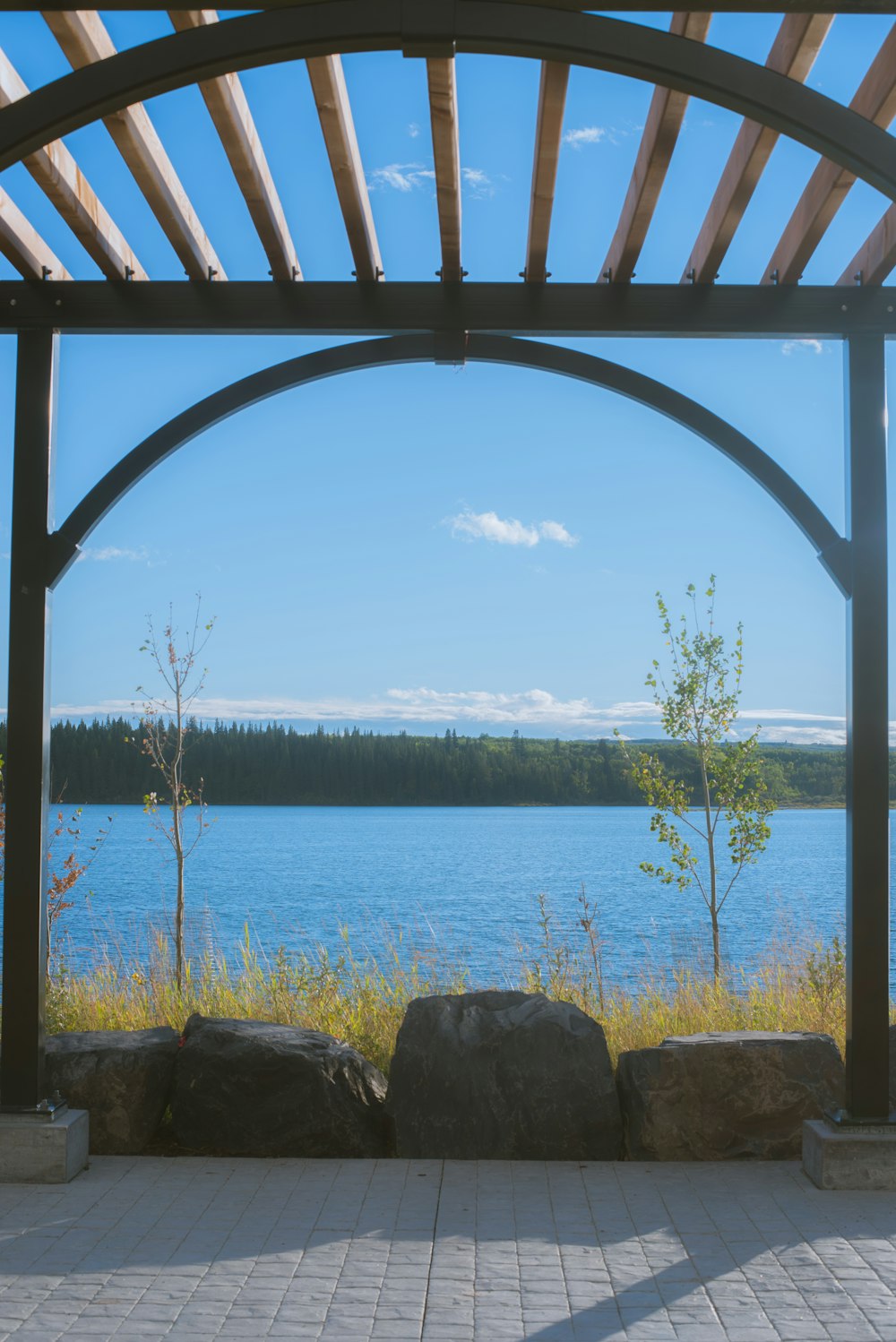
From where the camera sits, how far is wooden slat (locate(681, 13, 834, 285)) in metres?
2.74

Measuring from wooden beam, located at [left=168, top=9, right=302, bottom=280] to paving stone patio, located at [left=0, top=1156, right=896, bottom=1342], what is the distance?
2.99 m

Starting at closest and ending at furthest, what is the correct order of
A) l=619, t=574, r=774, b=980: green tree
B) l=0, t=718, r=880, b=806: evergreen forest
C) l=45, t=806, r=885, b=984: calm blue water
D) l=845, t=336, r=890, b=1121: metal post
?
l=845, t=336, r=890, b=1121: metal post < l=619, t=574, r=774, b=980: green tree < l=45, t=806, r=885, b=984: calm blue water < l=0, t=718, r=880, b=806: evergreen forest

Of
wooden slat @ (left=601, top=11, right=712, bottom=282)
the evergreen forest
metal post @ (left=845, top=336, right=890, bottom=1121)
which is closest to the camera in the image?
wooden slat @ (left=601, top=11, right=712, bottom=282)

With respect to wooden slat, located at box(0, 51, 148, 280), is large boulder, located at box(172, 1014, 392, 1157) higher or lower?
lower

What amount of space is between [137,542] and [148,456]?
37.5m

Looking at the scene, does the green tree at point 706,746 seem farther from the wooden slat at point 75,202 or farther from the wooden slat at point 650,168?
the wooden slat at point 75,202

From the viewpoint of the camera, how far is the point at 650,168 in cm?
323

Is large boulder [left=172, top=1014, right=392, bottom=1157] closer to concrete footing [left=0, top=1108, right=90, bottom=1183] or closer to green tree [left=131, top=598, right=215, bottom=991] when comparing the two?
concrete footing [left=0, top=1108, right=90, bottom=1183]

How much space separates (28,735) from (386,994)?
2771 millimetres

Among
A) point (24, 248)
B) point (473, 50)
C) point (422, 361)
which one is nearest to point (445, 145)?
point (473, 50)

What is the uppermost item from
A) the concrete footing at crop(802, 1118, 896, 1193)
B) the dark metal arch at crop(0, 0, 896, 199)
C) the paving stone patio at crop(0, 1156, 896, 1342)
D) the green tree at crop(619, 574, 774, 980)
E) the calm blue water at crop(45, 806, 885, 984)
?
the dark metal arch at crop(0, 0, 896, 199)

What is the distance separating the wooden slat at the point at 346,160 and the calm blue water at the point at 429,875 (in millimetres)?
Result: 15052

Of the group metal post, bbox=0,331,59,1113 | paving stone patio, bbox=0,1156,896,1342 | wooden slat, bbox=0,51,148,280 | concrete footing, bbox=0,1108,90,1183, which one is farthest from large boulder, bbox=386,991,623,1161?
wooden slat, bbox=0,51,148,280

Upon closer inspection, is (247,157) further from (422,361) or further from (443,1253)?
(443,1253)
